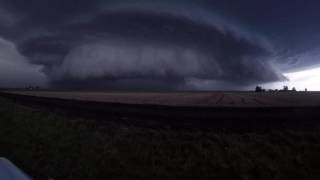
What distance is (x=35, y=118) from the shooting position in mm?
18234

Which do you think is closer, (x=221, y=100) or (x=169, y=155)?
(x=169, y=155)

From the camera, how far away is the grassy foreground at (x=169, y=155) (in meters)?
7.93

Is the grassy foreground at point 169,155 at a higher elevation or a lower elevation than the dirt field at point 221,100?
lower

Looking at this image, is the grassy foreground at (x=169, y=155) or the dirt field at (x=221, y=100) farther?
the dirt field at (x=221, y=100)

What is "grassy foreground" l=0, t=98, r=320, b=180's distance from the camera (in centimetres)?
793

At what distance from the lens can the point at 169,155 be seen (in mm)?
9383

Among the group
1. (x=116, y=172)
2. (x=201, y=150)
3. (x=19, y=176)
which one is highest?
(x=19, y=176)

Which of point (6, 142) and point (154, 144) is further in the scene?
point (6, 142)

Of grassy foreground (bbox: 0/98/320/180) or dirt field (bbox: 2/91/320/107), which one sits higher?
dirt field (bbox: 2/91/320/107)

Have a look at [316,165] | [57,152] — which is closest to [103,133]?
[57,152]

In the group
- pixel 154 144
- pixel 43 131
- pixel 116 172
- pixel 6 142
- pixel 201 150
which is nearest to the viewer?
pixel 116 172

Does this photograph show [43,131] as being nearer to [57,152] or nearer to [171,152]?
[57,152]

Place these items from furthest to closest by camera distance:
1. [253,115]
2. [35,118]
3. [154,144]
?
1. [35,118]
2. [253,115]
3. [154,144]

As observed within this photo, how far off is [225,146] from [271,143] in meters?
1.42
